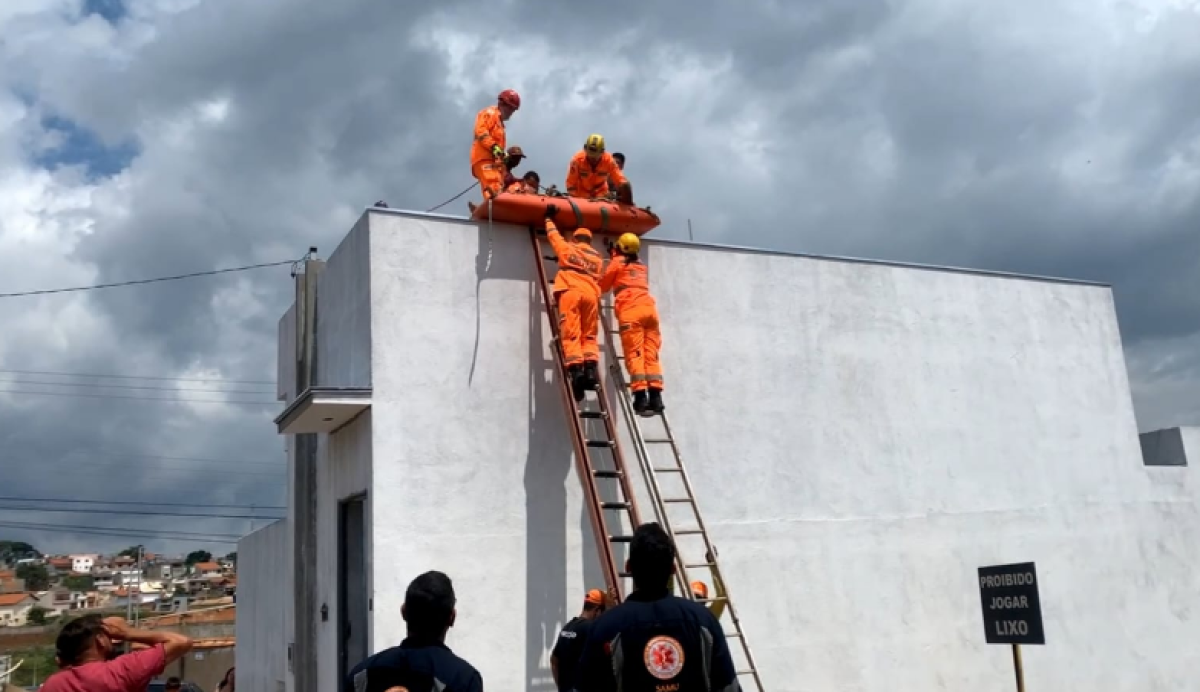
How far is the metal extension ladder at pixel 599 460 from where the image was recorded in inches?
350

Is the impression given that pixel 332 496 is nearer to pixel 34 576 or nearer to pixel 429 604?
pixel 429 604

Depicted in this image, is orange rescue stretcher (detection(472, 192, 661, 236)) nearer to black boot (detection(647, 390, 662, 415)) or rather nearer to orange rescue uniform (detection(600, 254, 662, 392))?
orange rescue uniform (detection(600, 254, 662, 392))

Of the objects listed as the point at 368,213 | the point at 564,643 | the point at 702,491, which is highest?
the point at 368,213

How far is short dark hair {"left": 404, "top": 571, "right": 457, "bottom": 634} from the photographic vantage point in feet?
13.0

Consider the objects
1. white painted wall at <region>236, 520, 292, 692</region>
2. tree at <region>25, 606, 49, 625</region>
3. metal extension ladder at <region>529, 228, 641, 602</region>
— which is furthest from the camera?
tree at <region>25, 606, 49, 625</region>

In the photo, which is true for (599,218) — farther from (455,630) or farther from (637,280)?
(455,630)

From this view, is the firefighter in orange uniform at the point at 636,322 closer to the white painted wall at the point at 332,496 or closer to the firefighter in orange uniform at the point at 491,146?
the firefighter in orange uniform at the point at 491,146

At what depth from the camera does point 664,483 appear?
33.0 ft

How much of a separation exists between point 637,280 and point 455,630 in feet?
11.7

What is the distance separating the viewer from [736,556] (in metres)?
10.3

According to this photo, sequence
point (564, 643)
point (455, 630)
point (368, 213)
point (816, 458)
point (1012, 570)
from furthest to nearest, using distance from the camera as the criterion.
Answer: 1. point (816, 458)
2. point (368, 213)
3. point (455, 630)
4. point (1012, 570)
5. point (564, 643)

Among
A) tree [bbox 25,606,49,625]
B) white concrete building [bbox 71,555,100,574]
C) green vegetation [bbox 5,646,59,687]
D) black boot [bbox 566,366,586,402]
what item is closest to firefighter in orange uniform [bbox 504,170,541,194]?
black boot [bbox 566,366,586,402]

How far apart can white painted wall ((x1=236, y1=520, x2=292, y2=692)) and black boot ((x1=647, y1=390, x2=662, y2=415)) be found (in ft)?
16.7

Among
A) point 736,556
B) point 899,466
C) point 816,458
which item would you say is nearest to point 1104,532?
point 899,466
